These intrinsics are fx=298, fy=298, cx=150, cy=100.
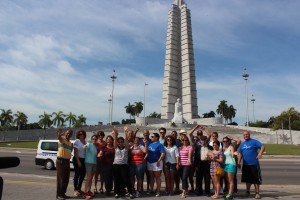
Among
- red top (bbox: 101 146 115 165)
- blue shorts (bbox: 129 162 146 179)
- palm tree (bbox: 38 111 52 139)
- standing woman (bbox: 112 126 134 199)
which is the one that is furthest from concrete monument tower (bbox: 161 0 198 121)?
standing woman (bbox: 112 126 134 199)

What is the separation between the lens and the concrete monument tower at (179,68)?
78.6 m

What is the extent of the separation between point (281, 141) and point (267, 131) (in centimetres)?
579

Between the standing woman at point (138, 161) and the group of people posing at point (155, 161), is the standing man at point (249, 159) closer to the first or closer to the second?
the group of people posing at point (155, 161)

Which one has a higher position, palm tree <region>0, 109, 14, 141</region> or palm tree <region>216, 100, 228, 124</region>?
palm tree <region>216, 100, 228, 124</region>

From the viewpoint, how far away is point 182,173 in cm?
823

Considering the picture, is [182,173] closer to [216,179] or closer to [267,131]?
[216,179]

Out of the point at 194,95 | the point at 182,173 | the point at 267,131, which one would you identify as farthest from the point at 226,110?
the point at 182,173

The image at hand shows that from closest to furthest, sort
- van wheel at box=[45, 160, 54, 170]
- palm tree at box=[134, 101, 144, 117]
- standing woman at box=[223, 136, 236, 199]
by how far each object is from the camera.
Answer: standing woman at box=[223, 136, 236, 199], van wheel at box=[45, 160, 54, 170], palm tree at box=[134, 101, 144, 117]

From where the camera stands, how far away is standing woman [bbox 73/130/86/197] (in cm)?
774

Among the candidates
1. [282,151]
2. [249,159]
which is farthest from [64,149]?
[282,151]

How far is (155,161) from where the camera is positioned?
822 cm

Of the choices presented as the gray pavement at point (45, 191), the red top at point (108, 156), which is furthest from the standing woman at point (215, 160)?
the red top at point (108, 156)

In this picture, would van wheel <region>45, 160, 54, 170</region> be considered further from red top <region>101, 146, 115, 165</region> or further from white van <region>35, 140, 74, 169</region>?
red top <region>101, 146, 115, 165</region>

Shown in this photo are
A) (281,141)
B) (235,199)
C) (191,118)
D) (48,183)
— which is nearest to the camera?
(235,199)
